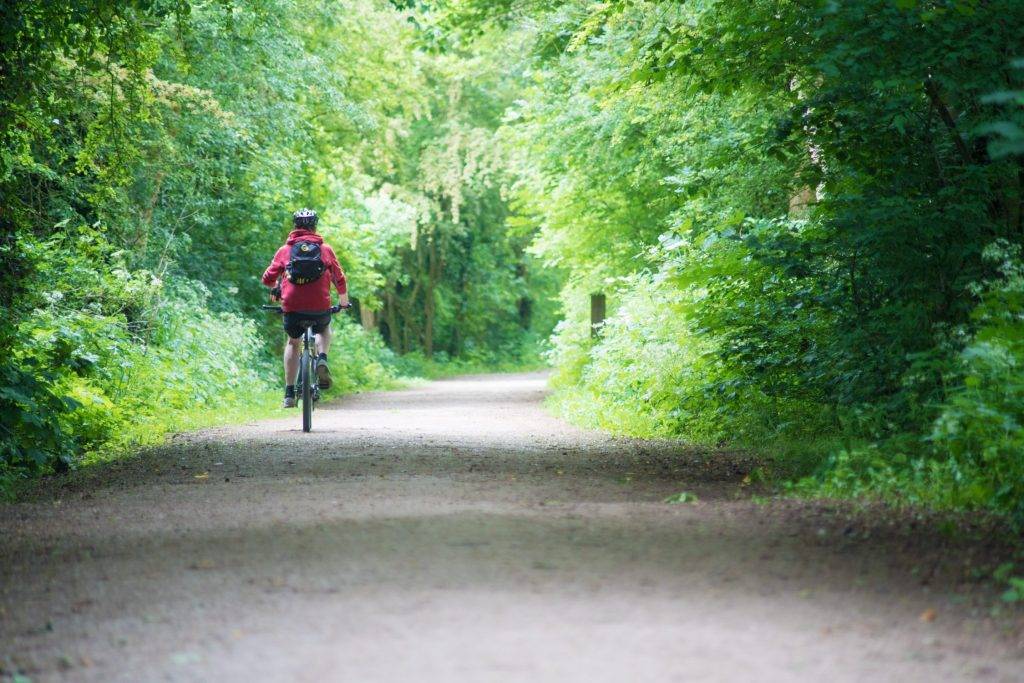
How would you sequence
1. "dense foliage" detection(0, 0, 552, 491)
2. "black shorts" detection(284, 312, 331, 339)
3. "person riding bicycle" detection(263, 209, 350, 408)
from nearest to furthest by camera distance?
1. "dense foliage" detection(0, 0, 552, 491)
2. "person riding bicycle" detection(263, 209, 350, 408)
3. "black shorts" detection(284, 312, 331, 339)

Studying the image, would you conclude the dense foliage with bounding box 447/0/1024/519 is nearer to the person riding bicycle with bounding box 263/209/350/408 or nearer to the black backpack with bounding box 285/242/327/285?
the person riding bicycle with bounding box 263/209/350/408

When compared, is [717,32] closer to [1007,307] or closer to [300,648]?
[1007,307]

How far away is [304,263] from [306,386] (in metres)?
1.33

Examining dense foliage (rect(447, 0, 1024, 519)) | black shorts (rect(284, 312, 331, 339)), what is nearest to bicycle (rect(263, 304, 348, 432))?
black shorts (rect(284, 312, 331, 339))

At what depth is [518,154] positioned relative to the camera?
23109 millimetres

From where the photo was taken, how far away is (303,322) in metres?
13.0

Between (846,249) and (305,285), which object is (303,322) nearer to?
(305,285)

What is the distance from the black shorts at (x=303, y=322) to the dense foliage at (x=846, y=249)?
3533mm

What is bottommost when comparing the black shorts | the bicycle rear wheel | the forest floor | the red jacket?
the forest floor

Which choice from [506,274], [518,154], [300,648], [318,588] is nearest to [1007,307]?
[318,588]

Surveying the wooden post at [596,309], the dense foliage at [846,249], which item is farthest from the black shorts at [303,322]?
the wooden post at [596,309]

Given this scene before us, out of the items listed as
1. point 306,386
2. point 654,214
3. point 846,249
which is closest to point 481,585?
point 846,249

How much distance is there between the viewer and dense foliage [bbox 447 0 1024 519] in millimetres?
8117

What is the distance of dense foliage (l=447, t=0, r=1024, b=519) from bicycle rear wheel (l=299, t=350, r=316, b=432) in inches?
137
